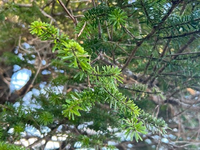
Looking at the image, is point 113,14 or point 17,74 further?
point 17,74

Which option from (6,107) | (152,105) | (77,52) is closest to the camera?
(77,52)

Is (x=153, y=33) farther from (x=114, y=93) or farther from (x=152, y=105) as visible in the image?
(x=152, y=105)

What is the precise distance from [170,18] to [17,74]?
78cm

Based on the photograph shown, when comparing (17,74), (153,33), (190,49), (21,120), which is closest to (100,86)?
(153,33)

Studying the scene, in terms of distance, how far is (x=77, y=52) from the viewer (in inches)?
6.3

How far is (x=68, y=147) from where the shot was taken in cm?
52

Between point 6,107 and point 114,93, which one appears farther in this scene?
point 6,107

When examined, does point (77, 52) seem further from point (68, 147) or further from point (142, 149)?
point (142, 149)

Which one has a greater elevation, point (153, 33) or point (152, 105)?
point (153, 33)

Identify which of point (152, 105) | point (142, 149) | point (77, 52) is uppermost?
point (77, 52)

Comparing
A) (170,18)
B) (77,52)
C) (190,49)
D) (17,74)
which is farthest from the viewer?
(17,74)

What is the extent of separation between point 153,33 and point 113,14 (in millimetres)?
82

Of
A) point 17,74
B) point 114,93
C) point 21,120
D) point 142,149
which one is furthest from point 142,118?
point 17,74

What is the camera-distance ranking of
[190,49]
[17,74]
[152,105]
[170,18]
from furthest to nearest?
[17,74] → [152,105] → [190,49] → [170,18]
